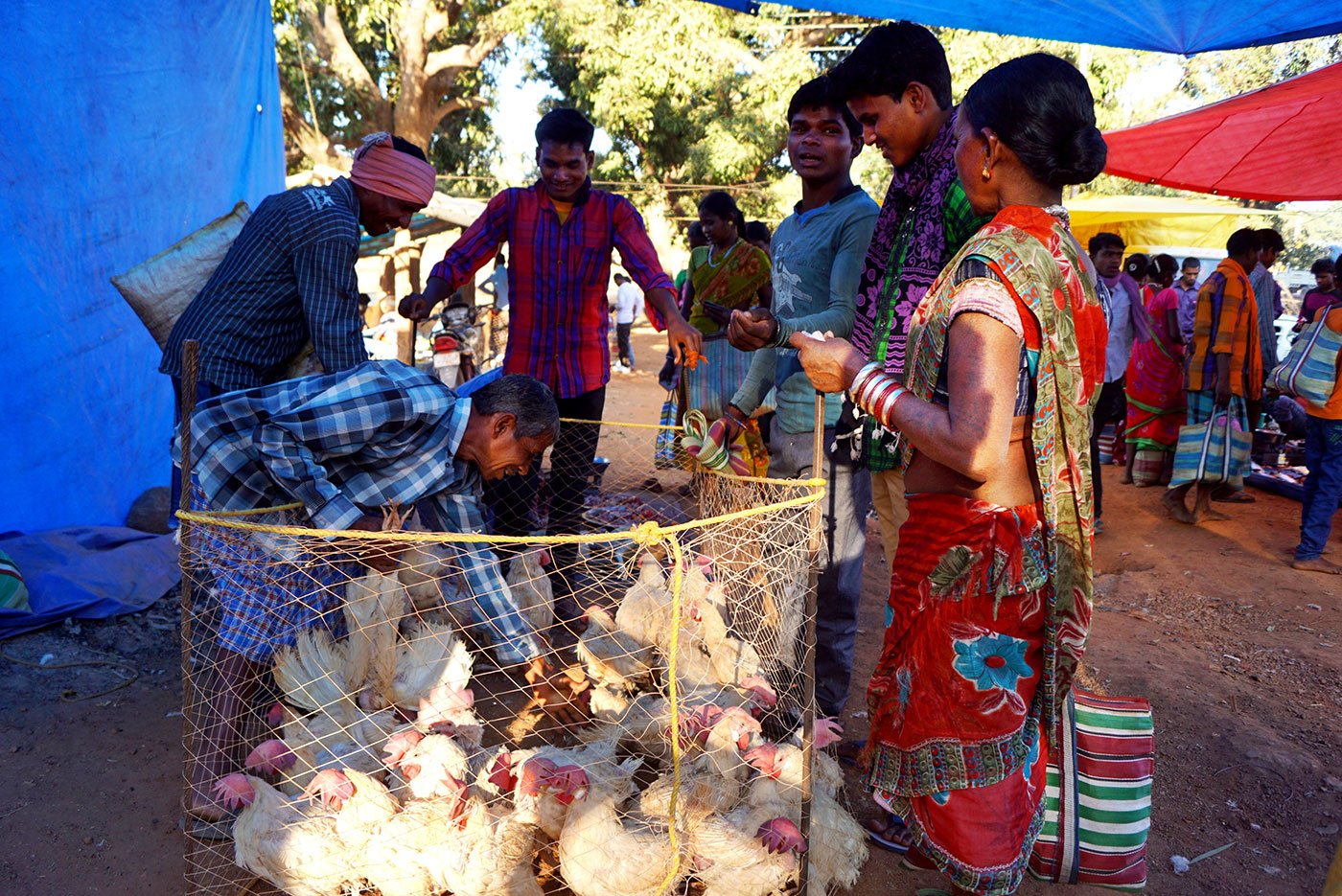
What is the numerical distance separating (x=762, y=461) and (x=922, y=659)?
7.39 feet

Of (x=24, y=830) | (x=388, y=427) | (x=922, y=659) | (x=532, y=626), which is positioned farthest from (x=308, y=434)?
(x=922, y=659)

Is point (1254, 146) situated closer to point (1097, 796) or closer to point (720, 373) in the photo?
point (720, 373)

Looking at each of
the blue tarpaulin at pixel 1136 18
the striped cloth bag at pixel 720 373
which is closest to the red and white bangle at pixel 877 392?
the blue tarpaulin at pixel 1136 18

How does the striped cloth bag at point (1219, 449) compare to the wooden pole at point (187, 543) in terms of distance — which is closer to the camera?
the wooden pole at point (187, 543)

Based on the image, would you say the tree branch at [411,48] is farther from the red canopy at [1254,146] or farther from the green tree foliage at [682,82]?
the red canopy at [1254,146]

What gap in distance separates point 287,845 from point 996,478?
1.88 meters

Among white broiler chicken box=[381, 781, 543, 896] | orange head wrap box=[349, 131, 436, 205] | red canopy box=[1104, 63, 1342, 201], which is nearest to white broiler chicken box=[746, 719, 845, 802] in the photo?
white broiler chicken box=[381, 781, 543, 896]

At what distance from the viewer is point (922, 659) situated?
71.0 inches

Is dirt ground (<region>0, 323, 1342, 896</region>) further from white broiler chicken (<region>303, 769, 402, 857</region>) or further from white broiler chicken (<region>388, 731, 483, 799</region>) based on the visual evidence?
white broiler chicken (<region>388, 731, 483, 799</region>)

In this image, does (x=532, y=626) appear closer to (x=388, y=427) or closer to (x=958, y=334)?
(x=388, y=427)

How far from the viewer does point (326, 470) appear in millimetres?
2570

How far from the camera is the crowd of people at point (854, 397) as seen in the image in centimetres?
166

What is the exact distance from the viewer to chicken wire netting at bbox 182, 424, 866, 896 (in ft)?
7.04

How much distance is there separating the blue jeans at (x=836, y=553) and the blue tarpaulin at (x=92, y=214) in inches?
141
